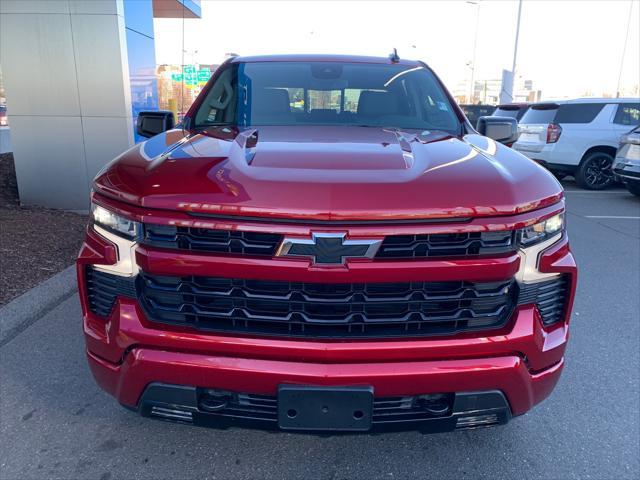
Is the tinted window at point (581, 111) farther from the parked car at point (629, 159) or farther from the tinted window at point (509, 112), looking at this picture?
the parked car at point (629, 159)

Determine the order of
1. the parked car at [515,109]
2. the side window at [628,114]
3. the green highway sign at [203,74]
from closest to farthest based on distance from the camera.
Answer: the side window at [628,114] < the parked car at [515,109] < the green highway sign at [203,74]

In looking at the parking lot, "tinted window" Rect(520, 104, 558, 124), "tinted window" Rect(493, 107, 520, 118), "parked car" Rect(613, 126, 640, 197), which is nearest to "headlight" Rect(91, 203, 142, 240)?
the parking lot

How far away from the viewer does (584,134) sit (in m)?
10.5

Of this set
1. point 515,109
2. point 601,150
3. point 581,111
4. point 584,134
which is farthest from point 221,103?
point 515,109

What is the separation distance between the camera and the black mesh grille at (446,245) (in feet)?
5.64

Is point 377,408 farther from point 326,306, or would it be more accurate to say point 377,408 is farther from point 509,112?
point 509,112

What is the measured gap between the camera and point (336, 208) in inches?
65.6

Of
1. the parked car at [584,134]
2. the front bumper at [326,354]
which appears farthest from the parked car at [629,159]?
the front bumper at [326,354]

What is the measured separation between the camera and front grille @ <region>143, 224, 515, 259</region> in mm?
1715

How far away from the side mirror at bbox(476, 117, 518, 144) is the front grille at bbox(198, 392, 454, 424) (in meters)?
2.03

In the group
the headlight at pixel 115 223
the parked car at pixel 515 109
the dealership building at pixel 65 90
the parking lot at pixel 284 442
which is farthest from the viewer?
the parked car at pixel 515 109

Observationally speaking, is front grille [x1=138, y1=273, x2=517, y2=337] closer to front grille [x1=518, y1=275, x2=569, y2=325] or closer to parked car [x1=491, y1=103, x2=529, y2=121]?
front grille [x1=518, y1=275, x2=569, y2=325]

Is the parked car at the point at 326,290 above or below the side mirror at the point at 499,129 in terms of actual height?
below

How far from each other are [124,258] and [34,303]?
2533mm
